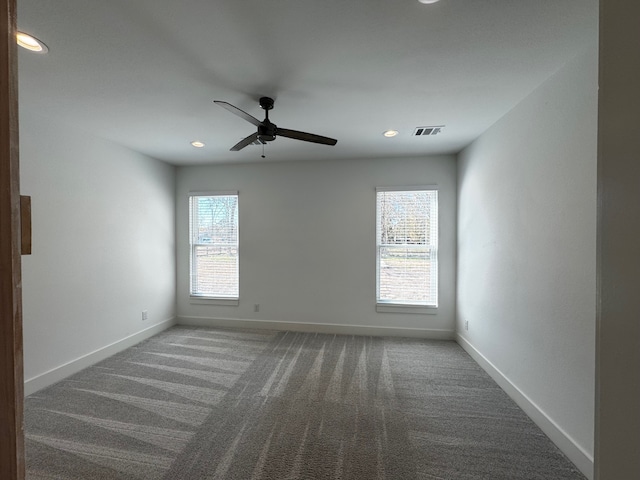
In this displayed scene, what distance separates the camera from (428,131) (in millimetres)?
2916

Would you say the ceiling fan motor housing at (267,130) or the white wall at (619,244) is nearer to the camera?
the white wall at (619,244)

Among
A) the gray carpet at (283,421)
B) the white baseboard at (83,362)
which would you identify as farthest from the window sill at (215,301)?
the gray carpet at (283,421)

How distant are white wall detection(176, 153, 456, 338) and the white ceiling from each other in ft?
3.87

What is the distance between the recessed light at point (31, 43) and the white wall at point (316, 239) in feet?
8.62

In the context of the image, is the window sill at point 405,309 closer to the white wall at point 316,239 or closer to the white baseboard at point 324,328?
the white wall at point 316,239

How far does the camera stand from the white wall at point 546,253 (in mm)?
1656


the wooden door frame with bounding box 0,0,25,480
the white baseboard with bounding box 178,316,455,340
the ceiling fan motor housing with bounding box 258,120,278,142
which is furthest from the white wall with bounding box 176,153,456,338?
the wooden door frame with bounding box 0,0,25,480

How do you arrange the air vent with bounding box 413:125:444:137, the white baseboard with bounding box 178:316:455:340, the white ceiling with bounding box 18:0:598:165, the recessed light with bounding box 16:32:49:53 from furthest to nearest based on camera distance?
the white baseboard with bounding box 178:316:455:340, the air vent with bounding box 413:125:444:137, the recessed light with bounding box 16:32:49:53, the white ceiling with bounding box 18:0:598:165

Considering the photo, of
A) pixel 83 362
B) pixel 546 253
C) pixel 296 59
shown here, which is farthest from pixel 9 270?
pixel 83 362

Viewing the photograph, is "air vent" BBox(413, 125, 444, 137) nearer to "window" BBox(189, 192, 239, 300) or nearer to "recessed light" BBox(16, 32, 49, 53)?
"window" BBox(189, 192, 239, 300)

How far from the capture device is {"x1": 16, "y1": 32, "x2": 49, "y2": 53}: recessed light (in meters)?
1.52

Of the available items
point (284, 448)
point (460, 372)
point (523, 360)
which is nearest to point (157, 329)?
point (284, 448)

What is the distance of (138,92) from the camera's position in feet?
7.02

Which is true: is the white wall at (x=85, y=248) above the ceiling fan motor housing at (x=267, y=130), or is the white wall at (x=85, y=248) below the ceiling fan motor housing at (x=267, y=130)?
below
